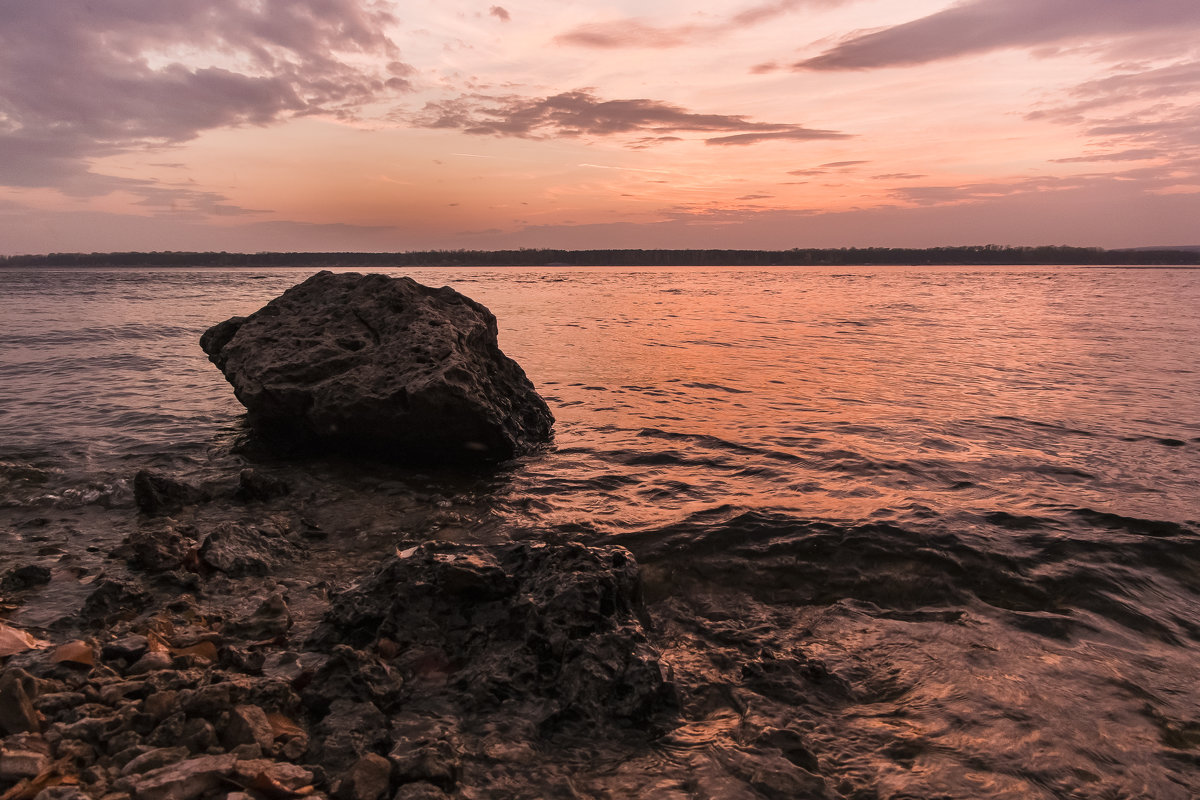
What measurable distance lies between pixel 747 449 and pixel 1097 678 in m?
5.58

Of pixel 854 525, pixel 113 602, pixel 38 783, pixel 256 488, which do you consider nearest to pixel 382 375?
pixel 256 488

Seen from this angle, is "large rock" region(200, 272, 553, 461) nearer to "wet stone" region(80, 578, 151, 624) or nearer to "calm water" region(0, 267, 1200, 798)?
"calm water" region(0, 267, 1200, 798)

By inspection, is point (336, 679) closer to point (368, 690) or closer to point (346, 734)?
point (368, 690)

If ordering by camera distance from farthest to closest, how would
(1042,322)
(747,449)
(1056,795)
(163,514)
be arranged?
(1042,322), (747,449), (163,514), (1056,795)

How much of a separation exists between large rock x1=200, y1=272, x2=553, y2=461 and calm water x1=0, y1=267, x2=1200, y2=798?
59 cm

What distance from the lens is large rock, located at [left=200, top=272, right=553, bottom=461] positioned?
8.45 metres

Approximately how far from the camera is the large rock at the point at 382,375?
845cm

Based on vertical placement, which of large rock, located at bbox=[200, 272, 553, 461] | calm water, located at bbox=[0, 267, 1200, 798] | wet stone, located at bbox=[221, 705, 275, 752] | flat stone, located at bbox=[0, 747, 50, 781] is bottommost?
calm water, located at bbox=[0, 267, 1200, 798]

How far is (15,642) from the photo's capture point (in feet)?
13.5

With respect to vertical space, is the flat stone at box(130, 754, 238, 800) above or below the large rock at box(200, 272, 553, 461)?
below

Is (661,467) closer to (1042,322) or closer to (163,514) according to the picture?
(163,514)

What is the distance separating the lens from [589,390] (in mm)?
14242

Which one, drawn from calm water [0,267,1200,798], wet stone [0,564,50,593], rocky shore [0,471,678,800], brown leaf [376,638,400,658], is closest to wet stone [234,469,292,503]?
calm water [0,267,1200,798]

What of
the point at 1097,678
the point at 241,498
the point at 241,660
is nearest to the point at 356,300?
the point at 241,498
